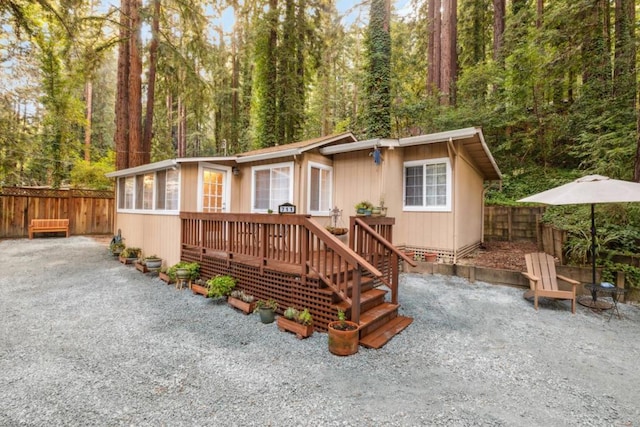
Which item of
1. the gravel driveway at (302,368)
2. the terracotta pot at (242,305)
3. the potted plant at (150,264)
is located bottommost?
the gravel driveway at (302,368)

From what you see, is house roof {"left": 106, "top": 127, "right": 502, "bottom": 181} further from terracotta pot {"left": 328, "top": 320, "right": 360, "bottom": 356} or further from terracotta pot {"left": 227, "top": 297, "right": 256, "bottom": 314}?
terracotta pot {"left": 328, "top": 320, "right": 360, "bottom": 356}

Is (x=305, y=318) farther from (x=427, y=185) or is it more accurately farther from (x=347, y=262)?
(x=427, y=185)

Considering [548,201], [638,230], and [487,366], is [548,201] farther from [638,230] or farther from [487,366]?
[487,366]

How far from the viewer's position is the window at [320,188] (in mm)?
7192

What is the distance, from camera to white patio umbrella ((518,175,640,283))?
4266 mm

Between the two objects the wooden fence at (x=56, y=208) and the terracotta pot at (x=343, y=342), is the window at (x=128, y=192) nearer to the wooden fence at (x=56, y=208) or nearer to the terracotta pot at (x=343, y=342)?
the wooden fence at (x=56, y=208)

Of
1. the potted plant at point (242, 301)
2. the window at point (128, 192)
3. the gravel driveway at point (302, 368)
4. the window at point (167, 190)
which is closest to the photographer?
the gravel driveway at point (302, 368)

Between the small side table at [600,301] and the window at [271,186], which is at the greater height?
the window at [271,186]

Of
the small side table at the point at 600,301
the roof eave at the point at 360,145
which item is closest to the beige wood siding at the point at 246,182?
the roof eave at the point at 360,145

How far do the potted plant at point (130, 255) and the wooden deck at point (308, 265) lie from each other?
3222 millimetres

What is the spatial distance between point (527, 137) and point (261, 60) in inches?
460

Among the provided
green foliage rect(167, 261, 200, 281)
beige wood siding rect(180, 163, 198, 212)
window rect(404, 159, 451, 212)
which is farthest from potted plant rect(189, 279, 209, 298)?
window rect(404, 159, 451, 212)

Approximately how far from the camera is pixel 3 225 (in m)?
11.0

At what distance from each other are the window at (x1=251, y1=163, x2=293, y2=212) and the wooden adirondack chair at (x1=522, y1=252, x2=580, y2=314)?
16.6 feet
